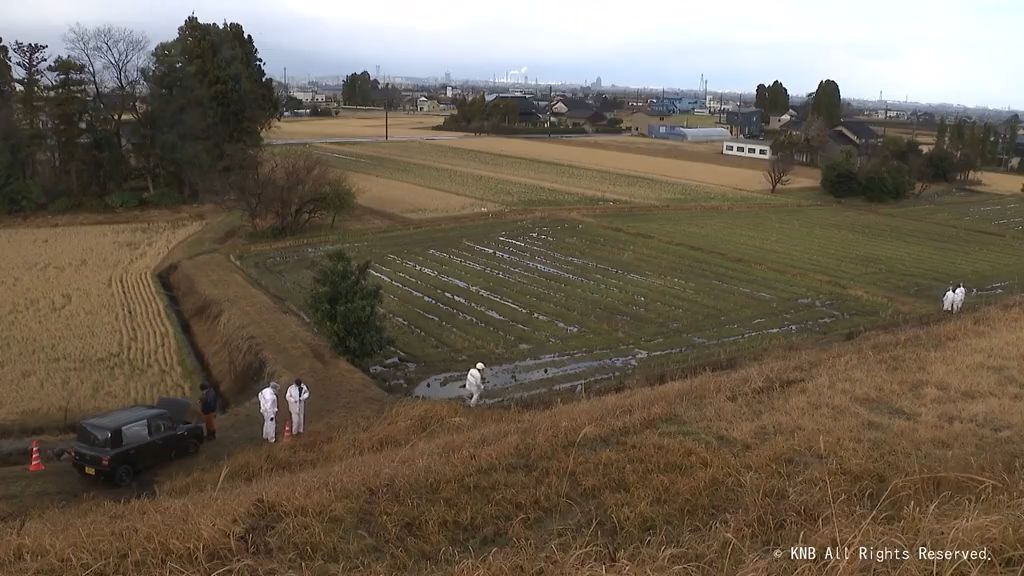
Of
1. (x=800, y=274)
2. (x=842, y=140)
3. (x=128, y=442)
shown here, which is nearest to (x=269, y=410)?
(x=128, y=442)

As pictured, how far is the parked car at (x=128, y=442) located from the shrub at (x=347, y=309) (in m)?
4.38

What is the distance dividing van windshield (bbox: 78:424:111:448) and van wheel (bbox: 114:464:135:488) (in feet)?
1.15

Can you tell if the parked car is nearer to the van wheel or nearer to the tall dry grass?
the van wheel

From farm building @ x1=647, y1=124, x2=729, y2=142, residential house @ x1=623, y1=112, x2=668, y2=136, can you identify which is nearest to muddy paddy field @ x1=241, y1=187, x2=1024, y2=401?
farm building @ x1=647, y1=124, x2=729, y2=142

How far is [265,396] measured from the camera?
10.2 meters

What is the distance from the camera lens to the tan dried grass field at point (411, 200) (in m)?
33.5

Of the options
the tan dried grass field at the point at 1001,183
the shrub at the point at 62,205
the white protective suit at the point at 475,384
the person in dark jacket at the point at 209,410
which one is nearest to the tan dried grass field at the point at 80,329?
the person in dark jacket at the point at 209,410

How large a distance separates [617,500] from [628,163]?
54180mm

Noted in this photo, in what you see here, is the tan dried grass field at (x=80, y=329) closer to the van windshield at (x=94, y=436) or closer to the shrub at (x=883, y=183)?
the van windshield at (x=94, y=436)

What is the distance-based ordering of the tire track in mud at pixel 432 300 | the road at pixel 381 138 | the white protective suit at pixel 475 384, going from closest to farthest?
the white protective suit at pixel 475 384
the tire track in mud at pixel 432 300
the road at pixel 381 138

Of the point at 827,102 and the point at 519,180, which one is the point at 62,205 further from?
the point at 827,102

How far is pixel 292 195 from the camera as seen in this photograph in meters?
26.9

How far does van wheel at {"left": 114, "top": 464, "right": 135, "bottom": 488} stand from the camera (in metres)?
9.13

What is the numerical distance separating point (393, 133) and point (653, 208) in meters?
47.3
